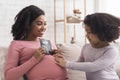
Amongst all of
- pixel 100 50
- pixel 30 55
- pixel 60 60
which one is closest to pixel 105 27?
pixel 100 50

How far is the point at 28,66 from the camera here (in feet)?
4.61

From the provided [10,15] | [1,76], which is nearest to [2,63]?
[1,76]

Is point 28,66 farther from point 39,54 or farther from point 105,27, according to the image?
point 105,27

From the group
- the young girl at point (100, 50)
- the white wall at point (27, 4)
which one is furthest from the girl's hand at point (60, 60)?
the white wall at point (27, 4)

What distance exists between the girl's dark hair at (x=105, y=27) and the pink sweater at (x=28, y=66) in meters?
0.31

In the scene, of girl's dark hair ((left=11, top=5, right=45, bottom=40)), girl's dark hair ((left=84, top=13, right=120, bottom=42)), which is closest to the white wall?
girl's dark hair ((left=11, top=5, right=45, bottom=40))

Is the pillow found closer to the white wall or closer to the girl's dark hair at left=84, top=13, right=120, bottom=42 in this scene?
the girl's dark hair at left=84, top=13, right=120, bottom=42

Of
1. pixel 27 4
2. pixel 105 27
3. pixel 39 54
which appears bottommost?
pixel 39 54

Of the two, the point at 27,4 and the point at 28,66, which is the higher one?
the point at 27,4

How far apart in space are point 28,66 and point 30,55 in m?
A: 0.10

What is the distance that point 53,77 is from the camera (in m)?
1.42

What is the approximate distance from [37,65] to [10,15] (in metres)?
1.17

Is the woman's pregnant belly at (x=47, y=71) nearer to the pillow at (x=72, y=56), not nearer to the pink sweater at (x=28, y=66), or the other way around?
the pink sweater at (x=28, y=66)

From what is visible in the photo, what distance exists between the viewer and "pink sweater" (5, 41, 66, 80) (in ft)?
4.62
